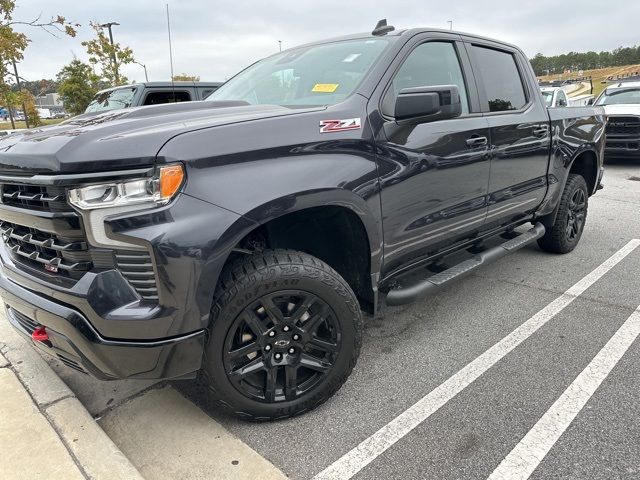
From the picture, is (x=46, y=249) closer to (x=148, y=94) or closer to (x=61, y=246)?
(x=61, y=246)

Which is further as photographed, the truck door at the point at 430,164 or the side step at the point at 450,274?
the side step at the point at 450,274

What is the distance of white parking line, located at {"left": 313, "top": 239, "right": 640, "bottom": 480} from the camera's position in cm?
215

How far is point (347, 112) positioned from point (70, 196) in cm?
133

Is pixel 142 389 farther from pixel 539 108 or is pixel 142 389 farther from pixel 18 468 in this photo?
pixel 539 108

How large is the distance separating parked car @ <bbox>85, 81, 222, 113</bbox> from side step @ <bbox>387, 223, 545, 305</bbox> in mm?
5695

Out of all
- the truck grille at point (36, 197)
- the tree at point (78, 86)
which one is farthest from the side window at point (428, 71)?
the tree at point (78, 86)

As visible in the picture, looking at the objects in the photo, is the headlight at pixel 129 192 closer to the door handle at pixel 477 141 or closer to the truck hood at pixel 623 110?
the door handle at pixel 477 141

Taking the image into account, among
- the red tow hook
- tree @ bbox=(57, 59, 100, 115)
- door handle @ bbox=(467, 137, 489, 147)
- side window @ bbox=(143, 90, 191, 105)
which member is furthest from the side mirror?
tree @ bbox=(57, 59, 100, 115)

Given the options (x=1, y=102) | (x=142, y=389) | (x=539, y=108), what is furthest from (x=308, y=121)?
(x=1, y=102)

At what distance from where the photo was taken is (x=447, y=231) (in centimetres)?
312

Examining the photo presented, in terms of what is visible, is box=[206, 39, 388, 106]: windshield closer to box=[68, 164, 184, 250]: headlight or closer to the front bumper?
box=[68, 164, 184, 250]: headlight

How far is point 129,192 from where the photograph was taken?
1861mm

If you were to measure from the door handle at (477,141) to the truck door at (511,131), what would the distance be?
0.11m

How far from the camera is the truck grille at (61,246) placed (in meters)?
1.88
